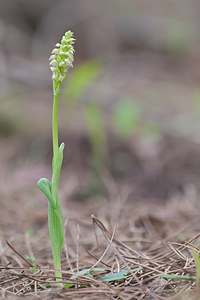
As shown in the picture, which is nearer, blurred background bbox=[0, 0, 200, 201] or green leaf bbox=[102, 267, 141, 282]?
green leaf bbox=[102, 267, 141, 282]

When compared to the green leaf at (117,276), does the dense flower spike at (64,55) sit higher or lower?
higher

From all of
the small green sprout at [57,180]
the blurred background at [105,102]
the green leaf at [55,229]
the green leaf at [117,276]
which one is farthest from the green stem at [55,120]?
the blurred background at [105,102]

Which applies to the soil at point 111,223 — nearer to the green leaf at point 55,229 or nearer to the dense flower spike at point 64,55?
the green leaf at point 55,229

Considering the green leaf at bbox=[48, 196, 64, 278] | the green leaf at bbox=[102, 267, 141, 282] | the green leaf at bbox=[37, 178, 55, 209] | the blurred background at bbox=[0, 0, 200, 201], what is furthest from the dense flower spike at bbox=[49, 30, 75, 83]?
the blurred background at bbox=[0, 0, 200, 201]

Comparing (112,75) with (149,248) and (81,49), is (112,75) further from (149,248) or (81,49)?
(149,248)

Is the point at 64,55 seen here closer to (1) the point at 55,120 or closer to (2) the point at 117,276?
(1) the point at 55,120

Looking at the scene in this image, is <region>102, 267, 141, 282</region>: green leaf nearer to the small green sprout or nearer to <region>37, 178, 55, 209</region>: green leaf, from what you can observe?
the small green sprout

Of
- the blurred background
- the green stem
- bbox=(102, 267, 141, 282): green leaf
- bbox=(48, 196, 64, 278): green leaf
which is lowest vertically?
bbox=(102, 267, 141, 282): green leaf

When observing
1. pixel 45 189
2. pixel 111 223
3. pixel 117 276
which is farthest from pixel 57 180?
pixel 111 223
